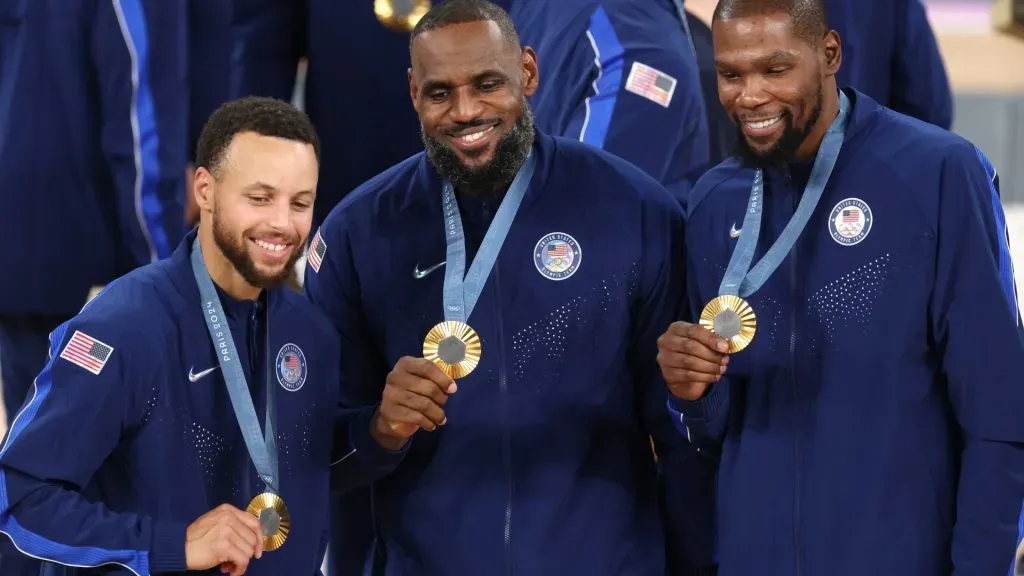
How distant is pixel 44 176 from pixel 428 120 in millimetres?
1431

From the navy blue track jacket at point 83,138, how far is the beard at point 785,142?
177cm

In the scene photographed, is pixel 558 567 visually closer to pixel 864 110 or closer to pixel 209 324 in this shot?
pixel 209 324

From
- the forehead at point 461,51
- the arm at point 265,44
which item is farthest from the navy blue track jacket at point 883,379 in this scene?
the arm at point 265,44

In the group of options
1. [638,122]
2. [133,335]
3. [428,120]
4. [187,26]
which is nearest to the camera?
[133,335]

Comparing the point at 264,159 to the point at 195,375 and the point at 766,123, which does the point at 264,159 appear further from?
the point at 766,123

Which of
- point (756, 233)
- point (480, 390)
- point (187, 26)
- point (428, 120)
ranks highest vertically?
point (187, 26)

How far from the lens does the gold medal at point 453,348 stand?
3.03 meters

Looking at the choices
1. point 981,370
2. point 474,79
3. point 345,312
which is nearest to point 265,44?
point 345,312

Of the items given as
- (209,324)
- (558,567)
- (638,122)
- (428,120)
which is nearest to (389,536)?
(558,567)

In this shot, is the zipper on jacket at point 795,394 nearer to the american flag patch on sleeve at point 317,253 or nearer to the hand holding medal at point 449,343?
the hand holding medal at point 449,343

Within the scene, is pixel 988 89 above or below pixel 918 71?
above

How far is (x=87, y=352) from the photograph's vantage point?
2863 millimetres

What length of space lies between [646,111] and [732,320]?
4.08ft

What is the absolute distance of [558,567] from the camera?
10.7ft
